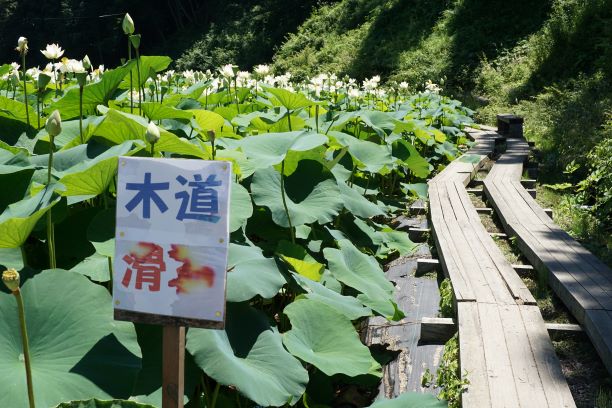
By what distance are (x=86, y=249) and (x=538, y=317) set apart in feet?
4.81

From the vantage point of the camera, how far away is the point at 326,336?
5.78 ft

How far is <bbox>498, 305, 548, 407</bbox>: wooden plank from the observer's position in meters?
1.82

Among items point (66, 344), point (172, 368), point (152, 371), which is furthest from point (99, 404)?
point (152, 371)

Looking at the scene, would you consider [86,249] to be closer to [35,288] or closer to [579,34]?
[35,288]

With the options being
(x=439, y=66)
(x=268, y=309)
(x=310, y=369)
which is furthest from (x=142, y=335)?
(x=439, y=66)

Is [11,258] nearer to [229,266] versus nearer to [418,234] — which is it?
[229,266]

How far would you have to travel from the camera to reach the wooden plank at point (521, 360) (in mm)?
1823

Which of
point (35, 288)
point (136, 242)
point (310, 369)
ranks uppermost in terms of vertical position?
point (136, 242)

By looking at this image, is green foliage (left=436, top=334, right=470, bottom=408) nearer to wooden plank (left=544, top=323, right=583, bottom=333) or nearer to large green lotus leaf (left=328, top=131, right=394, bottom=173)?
wooden plank (left=544, top=323, right=583, bottom=333)

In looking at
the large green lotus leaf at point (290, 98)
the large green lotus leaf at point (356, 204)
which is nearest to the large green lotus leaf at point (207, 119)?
the large green lotus leaf at point (290, 98)

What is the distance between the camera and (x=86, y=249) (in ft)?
5.96

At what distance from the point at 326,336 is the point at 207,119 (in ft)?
3.26

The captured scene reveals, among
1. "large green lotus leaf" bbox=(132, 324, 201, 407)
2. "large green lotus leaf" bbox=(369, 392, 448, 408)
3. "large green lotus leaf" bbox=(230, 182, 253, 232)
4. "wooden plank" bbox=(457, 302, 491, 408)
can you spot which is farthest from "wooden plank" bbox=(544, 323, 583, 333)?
"large green lotus leaf" bbox=(132, 324, 201, 407)

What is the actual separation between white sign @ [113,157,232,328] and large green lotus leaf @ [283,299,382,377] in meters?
0.54
